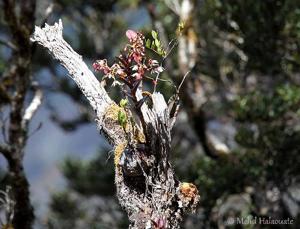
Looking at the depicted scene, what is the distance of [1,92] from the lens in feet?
23.9

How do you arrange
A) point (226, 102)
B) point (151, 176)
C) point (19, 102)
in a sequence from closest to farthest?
1. point (151, 176)
2. point (19, 102)
3. point (226, 102)

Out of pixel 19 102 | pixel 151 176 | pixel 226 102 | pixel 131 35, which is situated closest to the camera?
pixel 131 35

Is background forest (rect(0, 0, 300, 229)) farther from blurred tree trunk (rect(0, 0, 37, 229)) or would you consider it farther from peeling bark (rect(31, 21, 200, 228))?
peeling bark (rect(31, 21, 200, 228))

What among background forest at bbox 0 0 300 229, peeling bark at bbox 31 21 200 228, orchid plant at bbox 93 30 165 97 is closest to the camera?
orchid plant at bbox 93 30 165 97

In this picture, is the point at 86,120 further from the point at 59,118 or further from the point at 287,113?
the point at 287,113

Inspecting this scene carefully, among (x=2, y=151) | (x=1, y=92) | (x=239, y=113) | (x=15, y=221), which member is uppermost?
(x=239, y=113)

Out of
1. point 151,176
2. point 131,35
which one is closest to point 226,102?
point 151,176

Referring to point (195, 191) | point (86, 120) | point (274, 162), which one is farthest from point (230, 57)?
point (195, 191)

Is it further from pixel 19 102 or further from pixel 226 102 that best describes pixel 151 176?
pixel 226 102

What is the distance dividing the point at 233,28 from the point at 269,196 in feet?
9.98

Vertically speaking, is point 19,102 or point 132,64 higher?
point 19,102

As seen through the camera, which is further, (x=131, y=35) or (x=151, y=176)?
(x=151, y=176)

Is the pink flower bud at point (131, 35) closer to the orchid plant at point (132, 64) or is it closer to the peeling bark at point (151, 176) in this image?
the orchid plant at point (132, 64)

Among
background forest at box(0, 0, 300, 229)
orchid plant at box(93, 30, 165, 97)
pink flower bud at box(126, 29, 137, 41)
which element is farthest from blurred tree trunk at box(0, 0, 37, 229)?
pink flower bud at box(126, 29, 137, 41)
